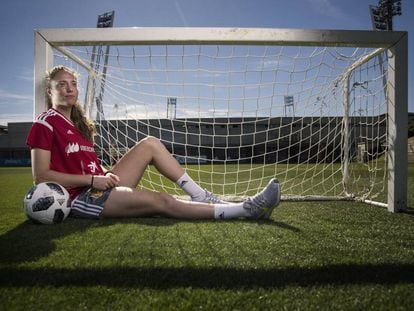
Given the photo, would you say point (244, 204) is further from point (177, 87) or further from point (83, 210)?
point (177, 87)

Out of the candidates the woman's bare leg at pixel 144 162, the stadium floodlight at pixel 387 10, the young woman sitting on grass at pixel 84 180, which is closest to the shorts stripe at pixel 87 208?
the young woman sitting on grass at pixel 84 180

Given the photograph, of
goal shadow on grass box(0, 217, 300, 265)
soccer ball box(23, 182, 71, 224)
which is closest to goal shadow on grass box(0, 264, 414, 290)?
goal shadow on grass box(0, 217, 300, 265)

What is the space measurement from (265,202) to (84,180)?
51.7 inches

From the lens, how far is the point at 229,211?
8.53ft

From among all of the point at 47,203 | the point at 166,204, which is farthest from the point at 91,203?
the point at 166,204

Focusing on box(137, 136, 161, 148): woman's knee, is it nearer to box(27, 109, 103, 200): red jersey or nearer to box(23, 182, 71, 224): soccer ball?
box(27, 109, 103, 200): red jersey

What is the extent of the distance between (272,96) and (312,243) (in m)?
2.52

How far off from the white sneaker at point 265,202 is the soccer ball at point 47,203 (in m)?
1.31

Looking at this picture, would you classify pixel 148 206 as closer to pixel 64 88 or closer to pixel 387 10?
pixel 64 88

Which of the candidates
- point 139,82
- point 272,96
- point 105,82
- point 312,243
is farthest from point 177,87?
point 312,243

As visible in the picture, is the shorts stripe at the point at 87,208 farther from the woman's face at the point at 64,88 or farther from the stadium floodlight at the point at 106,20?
the stadium floodlight at the point at 106,20

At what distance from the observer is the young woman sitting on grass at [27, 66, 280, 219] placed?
2415 mm

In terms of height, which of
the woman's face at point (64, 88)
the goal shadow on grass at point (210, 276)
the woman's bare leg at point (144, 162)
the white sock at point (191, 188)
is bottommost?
the goal shadow on grass at point (210, 276)

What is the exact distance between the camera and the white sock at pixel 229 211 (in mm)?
2600
